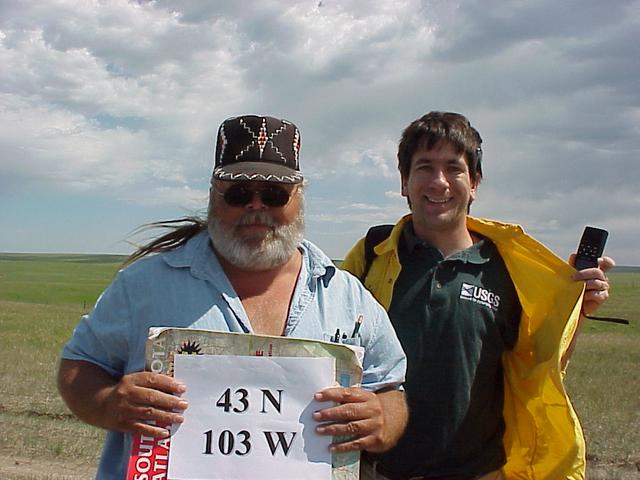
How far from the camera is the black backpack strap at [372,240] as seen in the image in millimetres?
3841

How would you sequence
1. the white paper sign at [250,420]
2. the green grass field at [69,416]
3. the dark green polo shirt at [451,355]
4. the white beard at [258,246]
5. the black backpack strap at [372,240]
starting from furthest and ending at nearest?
the green grass field at [69,416], the black backpack strap at [372,240], the dark green polo shirt at [451,355], the white beard at [258,246], the white paper sign at [250,420]

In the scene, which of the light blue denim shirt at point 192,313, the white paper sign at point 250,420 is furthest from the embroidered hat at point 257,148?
the white paper sign at point 250,420

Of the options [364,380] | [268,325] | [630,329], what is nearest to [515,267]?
[364,380]

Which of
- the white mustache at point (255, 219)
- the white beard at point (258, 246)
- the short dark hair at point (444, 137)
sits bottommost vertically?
the white beard at point (258, 246)

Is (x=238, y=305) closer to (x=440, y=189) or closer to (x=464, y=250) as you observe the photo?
(x=440, y=189)

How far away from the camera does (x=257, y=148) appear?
111 inches

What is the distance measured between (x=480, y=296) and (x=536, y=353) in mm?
396

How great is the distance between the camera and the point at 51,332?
82.4 feet

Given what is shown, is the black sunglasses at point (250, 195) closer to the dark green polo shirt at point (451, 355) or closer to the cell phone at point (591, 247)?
the dark green polo shirt at point (451, 355)

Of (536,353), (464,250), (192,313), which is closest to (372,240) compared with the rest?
(464,250)

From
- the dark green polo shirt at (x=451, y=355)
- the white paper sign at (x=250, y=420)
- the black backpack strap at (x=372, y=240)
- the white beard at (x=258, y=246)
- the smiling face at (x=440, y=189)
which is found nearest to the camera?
the white paper sign at (x=250, y=420)

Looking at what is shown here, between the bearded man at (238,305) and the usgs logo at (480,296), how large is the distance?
32.9 inches

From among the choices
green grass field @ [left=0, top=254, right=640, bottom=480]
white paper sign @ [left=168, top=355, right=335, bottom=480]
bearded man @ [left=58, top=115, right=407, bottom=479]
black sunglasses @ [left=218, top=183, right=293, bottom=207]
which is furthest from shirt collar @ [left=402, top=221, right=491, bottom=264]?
green grass field @ [left=0, top=254, right=640, bottom=480]

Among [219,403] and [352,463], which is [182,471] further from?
[352,463]
